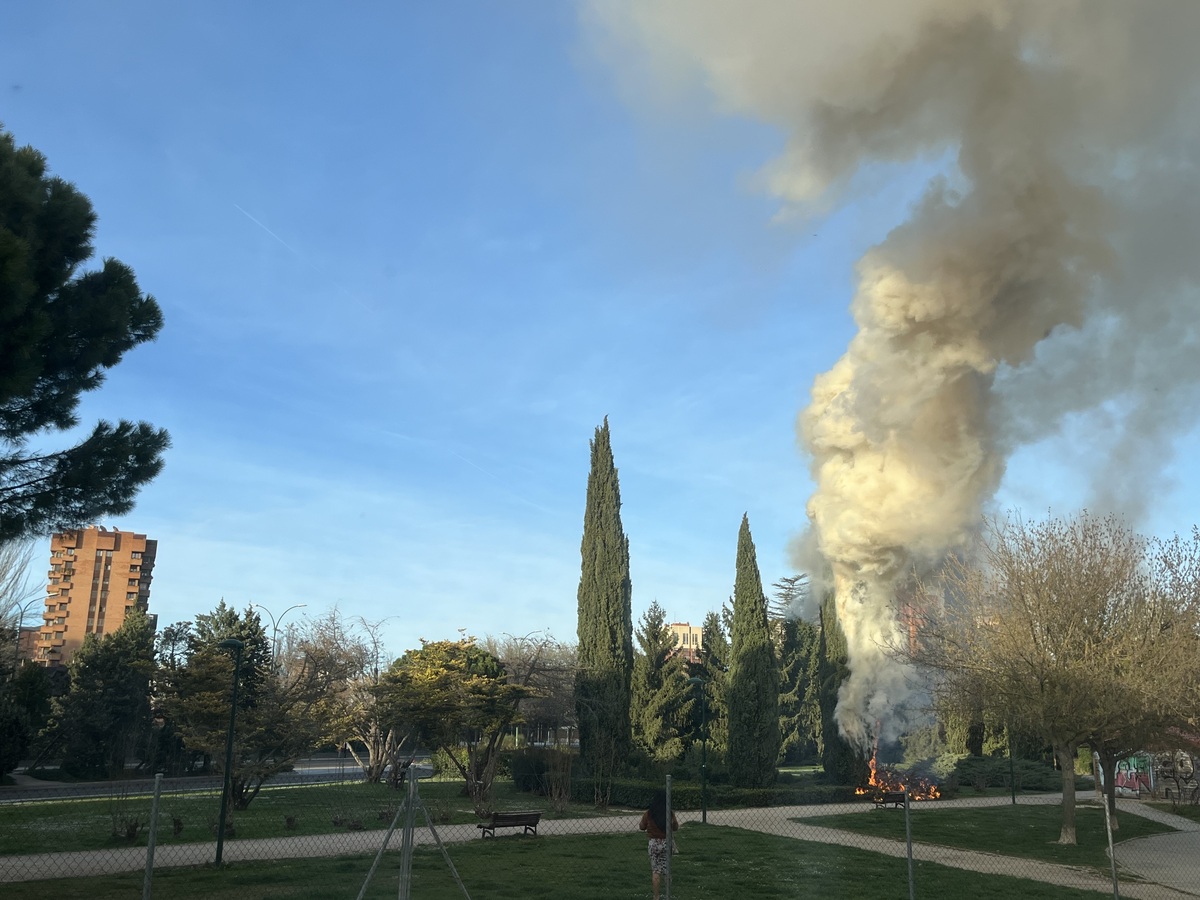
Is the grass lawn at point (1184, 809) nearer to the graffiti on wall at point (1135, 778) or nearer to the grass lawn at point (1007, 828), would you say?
the grass lawn at point (1007, 828)

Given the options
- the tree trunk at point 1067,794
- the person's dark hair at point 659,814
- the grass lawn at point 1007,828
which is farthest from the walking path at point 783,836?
the person's dark hair at point 659,814

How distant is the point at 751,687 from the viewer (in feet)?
105

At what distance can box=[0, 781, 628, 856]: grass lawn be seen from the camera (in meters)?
18.1

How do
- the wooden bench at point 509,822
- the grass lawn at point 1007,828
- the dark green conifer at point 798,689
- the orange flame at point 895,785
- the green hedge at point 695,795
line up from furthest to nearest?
the dark green conifer at point 798,689 → the orange flame at point 895,785 → the green hedge at point 695,795 → the grass lawn at point 1007,828 → the wooden bench at point 509,822

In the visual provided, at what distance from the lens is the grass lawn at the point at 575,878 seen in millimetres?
12344

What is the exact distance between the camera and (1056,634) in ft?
67.3

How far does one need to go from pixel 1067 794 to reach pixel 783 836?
6.66 metres

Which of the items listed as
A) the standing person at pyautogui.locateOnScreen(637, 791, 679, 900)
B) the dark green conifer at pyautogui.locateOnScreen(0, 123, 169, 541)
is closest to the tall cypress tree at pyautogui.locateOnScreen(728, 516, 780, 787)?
the standing person at pyautogui.locateOnScreen(637, 791, 679, 900)

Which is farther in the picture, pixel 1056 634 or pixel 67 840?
pixel 1056 634

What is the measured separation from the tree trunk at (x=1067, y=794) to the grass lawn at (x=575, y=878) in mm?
5603

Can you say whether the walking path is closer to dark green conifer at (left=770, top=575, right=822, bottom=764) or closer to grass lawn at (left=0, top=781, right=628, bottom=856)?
grass lawn at (left=0, top=781, right=628, bottom=856)

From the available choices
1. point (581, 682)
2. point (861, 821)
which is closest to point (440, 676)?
point (581, 682)

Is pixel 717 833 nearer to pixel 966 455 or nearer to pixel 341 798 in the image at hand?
pixel 341 798

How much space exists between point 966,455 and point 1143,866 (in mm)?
18665
